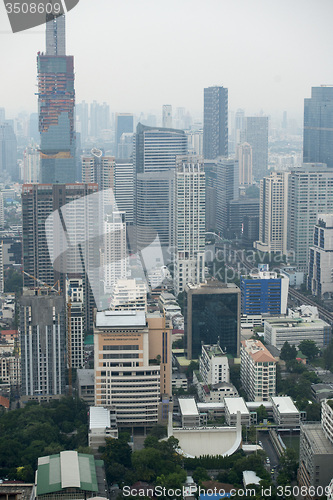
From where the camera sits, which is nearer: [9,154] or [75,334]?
[75,334]

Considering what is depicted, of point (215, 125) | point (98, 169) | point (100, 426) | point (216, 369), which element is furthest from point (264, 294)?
point (215, 125)

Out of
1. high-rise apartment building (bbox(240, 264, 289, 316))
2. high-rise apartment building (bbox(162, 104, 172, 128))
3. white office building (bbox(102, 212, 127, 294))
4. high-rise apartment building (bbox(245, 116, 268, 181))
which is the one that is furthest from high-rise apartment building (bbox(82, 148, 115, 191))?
high-rise apartment building (bbox(245, 116, 268, 181))

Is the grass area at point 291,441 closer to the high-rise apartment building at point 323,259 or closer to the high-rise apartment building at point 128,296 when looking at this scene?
the high-rise apartment building at point 128,296

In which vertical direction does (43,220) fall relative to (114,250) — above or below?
above

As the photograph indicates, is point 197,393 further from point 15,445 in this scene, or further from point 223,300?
point 15,445

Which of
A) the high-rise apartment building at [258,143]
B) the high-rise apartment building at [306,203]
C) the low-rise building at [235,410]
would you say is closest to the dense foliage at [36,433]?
the low-rise building at [235,410]

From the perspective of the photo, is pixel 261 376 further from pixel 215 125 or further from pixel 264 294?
pixel 215 125
